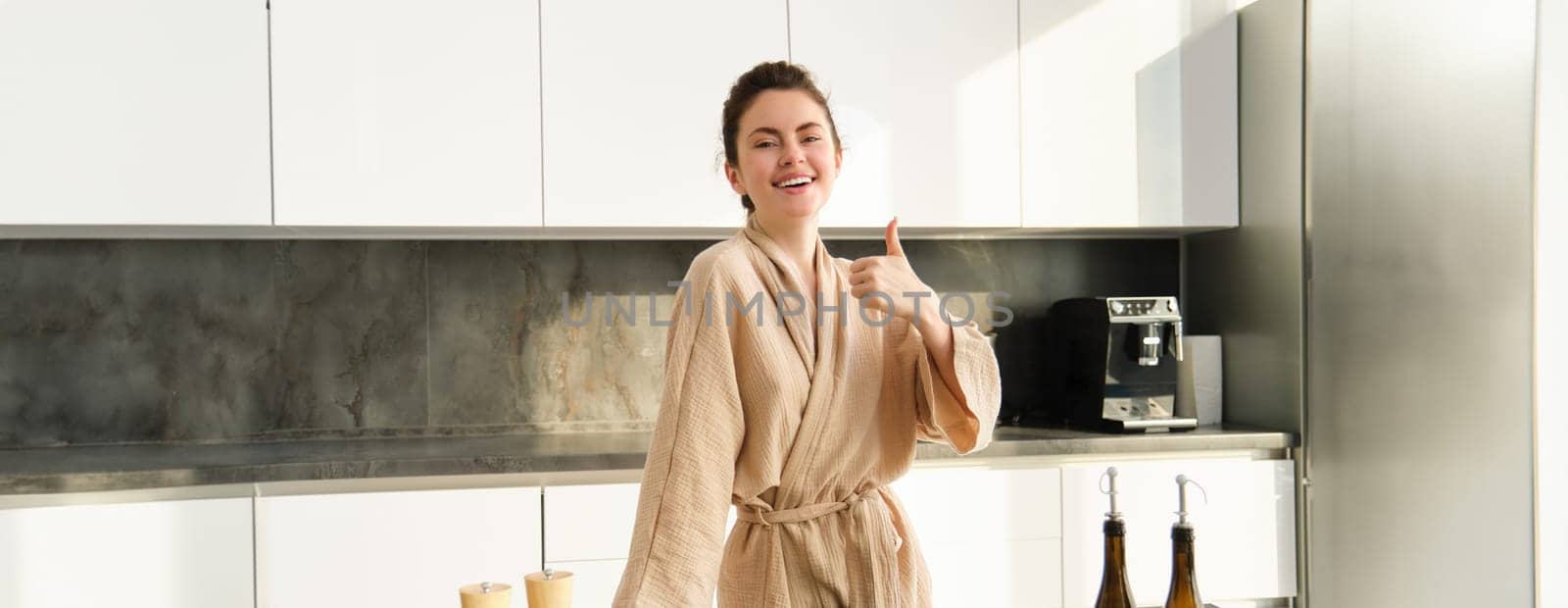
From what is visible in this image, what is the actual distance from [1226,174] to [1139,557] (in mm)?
1001

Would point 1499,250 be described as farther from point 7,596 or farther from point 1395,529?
point 7,596

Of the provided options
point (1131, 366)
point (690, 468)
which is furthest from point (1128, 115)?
point (690, 468)

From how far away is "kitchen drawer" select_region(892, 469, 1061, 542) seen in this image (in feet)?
8.24

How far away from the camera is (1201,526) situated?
2.62 meters

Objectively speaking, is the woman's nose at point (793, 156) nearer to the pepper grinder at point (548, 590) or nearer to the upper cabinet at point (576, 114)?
the pepper grinder at point (548, 590)

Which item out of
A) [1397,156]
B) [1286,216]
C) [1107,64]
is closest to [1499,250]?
[1397,156]

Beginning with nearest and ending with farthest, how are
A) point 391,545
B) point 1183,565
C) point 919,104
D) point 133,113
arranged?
point 1183,565
point 391,545
point 133,113
point 919,104

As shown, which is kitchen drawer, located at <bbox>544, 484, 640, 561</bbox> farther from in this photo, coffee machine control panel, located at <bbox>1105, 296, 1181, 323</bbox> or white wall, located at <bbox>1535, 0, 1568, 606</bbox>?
white wall, located at <bbox>1535, 0, 1568, 606</bbox>

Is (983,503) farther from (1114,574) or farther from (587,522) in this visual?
(1114,574)

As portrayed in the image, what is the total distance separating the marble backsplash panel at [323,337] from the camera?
2.75 metres

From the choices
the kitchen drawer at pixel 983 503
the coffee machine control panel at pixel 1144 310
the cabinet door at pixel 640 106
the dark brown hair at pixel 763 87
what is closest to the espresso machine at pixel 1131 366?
the coffee machine control panel at pixel 1144 310

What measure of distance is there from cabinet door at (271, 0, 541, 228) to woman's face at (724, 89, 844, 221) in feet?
5.14

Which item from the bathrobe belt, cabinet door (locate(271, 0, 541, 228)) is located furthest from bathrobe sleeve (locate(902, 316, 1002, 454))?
cabinet door (locate(271, 0, 541, 228))

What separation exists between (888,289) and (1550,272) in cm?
179
